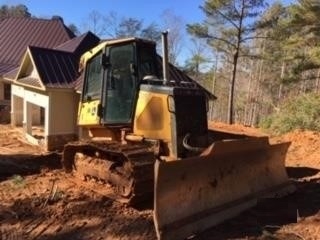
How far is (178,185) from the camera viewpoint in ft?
19.8

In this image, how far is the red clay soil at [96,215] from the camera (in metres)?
6.19

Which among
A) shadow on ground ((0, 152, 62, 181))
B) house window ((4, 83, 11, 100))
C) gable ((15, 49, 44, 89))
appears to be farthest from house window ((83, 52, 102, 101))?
house window ((4, 83, 11, 100))

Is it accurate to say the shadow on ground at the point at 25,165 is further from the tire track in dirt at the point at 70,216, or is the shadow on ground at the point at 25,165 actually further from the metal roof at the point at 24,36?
the metal roof at the point at 24,36

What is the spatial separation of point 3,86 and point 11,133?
5.67 m

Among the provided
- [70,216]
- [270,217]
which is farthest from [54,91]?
[270,217]

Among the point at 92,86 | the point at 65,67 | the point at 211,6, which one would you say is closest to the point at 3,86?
the point at 65,67

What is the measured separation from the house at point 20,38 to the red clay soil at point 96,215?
16.4m

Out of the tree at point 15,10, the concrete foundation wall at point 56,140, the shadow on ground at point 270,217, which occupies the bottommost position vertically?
the concrete foundation wall at point 56,140

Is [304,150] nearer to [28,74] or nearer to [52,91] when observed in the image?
[52,91]

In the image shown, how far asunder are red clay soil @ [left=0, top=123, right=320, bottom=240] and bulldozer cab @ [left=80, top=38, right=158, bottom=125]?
1.32 m

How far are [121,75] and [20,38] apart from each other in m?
20.5

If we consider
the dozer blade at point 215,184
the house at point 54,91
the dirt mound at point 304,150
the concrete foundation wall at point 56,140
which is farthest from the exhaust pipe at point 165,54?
the concrete foundation wall at point 56,140

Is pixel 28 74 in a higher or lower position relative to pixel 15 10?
lower

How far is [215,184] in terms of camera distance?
667cm
